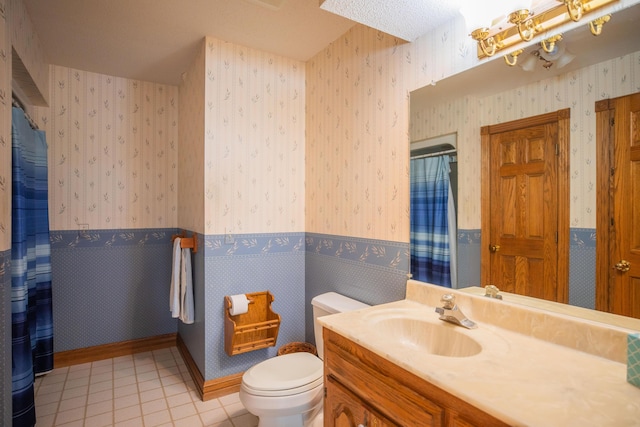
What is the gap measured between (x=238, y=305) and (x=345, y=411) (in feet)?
3.75

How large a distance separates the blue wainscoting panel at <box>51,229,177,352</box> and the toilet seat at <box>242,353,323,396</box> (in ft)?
5.56

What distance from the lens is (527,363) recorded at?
94cm

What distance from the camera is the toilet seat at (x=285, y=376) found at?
1612 millimetres

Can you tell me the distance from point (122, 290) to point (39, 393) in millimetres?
863

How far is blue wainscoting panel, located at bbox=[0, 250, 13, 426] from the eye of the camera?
1370 millimetres

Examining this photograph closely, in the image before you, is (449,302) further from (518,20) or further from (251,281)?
(251,281)

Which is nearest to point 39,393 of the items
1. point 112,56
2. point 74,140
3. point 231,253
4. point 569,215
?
point 231,253

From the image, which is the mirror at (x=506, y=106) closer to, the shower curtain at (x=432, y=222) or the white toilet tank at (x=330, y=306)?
the shower curtain at (x=432, y=222)

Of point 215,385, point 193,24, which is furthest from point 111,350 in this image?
point 193,24

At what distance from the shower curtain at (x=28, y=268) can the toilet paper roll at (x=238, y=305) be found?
1.06 m

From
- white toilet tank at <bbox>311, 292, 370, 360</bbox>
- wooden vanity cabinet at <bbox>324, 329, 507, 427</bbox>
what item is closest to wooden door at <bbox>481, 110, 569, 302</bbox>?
wooden vanity cabinet at <bbox>324, 329, 507, 427</bbox>

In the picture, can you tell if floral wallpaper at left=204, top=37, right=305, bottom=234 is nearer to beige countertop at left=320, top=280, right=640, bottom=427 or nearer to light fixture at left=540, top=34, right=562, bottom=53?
beige countertop at left=320, top=280, right=640, bottom=427

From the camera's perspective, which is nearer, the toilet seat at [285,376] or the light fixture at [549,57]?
the light fixture at [549,57]

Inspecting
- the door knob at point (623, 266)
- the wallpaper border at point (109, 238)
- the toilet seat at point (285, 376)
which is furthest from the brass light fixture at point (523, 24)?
the wallpaper border at point (109, 238)
